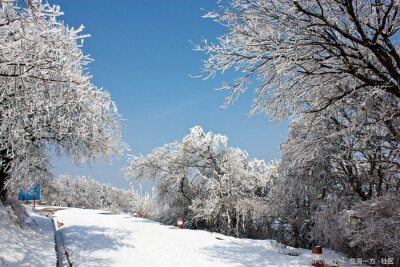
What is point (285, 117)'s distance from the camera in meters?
7.50

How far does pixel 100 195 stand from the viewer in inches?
1359

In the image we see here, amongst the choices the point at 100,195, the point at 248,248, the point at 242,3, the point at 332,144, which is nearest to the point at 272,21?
the point at 242,3

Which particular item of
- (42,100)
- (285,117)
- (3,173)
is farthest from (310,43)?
(3,173)

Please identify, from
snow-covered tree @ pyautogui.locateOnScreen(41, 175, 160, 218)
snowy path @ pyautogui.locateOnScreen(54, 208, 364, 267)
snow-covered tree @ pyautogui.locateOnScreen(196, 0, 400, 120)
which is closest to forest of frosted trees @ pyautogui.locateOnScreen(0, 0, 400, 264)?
snow-covered tree @ pyautogui.locateOnScreen(196, 0, 400, 120)

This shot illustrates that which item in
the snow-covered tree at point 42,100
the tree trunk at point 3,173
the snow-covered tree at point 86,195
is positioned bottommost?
the snow-covered tree at point 86,195

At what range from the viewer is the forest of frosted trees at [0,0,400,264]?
4.66 m

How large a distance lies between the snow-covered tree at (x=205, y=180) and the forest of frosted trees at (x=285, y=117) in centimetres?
9

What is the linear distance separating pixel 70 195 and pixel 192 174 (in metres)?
23.1

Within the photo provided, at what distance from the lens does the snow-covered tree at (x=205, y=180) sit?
14602 millimetres

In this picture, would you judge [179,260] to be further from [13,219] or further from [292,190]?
[13,219]

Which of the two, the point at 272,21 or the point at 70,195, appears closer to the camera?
the point at 272,21

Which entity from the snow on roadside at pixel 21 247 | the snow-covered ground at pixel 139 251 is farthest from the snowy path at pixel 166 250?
the snow on roadside at pixel 21 247

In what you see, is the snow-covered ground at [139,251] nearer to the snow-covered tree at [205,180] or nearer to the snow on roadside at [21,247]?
the snow on roadside at [21,247]

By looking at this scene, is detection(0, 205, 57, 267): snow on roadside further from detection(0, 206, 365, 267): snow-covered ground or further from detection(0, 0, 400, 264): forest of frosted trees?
detection(0, 0, 400, 264): forest of frosted trees
